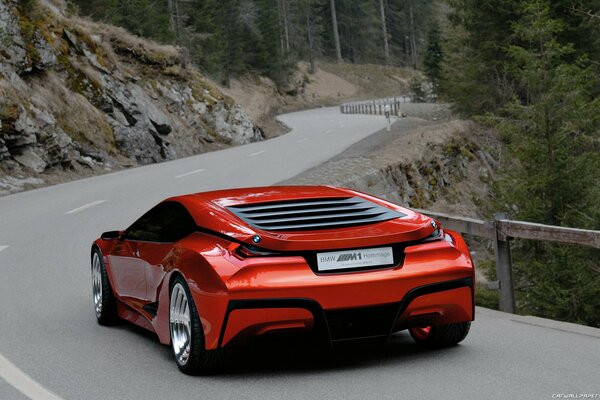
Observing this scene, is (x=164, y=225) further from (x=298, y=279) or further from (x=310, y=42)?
(x=310, y=42)

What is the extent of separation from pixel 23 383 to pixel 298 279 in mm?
1985

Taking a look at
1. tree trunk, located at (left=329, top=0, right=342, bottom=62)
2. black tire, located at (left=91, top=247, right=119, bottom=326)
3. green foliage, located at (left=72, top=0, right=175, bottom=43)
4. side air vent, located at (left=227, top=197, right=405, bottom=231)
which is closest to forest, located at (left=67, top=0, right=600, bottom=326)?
green foliage, located at (left=72, top=0, right=175, bottom=43)

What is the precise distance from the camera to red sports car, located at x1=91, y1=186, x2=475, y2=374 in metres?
5.83

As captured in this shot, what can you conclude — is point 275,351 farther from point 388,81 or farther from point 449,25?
point 388,81

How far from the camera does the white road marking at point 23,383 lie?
579 centimetres

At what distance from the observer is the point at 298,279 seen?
19.2 feet

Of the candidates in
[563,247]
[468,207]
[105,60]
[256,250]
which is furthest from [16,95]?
[256,250]

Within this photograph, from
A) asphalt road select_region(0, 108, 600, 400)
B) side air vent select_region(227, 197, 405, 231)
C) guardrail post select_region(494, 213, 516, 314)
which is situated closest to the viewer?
asphalt road select_region(0, 108, 600, 400)

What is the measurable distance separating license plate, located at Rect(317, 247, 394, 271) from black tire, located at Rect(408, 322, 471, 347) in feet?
2.97

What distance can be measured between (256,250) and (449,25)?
1246 inches

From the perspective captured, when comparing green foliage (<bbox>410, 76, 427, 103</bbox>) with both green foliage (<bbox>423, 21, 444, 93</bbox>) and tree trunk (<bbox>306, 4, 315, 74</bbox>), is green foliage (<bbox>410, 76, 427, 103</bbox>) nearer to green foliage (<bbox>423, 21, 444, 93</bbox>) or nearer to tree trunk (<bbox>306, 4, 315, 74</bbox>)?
green foliage (<bbox>423, 21, 444, 93</bbox>)

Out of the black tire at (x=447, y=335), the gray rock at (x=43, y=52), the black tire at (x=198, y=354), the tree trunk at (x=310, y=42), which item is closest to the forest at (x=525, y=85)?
the black tire at (x=447, y=335)

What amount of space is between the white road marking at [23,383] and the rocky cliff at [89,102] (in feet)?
58.3

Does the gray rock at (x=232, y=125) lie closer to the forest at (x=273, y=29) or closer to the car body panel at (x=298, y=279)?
the forest at (x=273, y=29)
